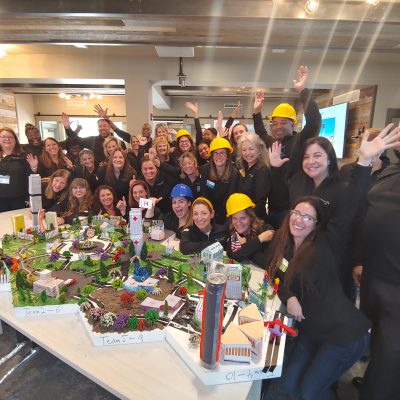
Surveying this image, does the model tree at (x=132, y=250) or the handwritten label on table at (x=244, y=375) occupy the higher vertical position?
the model tree at (x=132, y=250)

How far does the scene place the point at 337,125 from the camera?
230 inches

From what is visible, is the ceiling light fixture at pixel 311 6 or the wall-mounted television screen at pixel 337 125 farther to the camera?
the wall-mounted television screen at pixel 337 125

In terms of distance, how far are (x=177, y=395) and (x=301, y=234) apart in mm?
1095

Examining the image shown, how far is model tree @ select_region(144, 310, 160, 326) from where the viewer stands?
1.38m

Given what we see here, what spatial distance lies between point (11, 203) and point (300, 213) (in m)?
3.53

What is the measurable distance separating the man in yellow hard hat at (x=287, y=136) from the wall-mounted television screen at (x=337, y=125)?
3418 mm

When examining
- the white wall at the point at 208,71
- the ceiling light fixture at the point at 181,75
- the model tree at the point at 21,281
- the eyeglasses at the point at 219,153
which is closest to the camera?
the model tree at the point at 21,281

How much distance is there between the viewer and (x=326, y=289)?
158cm

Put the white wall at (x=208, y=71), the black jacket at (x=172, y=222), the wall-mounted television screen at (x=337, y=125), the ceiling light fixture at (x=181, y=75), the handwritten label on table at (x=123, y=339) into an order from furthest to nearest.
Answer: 1. the wall-mounted television screen at (x=337, y=125)
2. the white wall at (x=208, y=71)
3. the ceiling light fixture at (x=181, y=75)
4. the black jacket at (x=172, y=222)
5. the handwritten label on table at (x=123, y=339)

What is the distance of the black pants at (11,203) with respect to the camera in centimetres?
357

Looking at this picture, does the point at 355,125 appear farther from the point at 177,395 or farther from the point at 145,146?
the point at 177,395

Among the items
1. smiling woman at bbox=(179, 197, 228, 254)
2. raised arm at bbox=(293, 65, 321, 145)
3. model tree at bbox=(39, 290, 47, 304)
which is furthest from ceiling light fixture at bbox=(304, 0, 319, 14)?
model tree at bbox=(39, 290, 47, 304)

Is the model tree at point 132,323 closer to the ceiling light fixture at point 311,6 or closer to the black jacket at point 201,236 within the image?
the black jacket at point 201,236

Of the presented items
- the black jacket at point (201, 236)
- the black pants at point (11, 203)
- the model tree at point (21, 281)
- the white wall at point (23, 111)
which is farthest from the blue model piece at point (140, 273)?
the white wall at point (23, 111)
